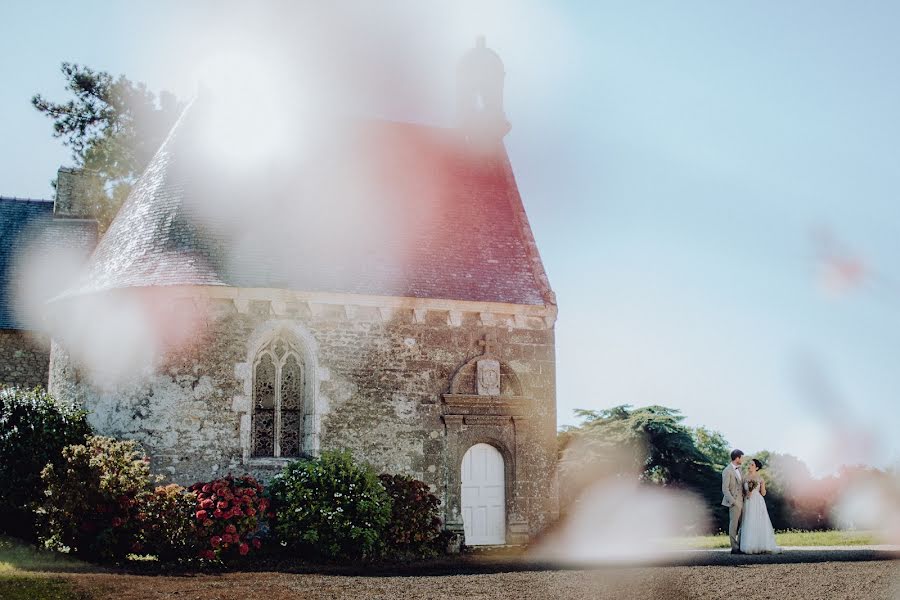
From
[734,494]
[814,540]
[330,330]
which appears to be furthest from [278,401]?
[814,540]

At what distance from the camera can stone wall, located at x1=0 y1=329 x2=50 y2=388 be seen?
66.2ft

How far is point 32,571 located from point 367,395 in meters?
6.24

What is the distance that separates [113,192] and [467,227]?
12732 millimetres

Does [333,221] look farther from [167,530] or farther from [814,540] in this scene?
[814,540]

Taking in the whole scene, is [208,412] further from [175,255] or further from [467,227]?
[467,227]

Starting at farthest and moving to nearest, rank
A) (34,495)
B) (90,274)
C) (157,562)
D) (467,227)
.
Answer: (467,227) < (90,274) < (34,495) < (157,562)

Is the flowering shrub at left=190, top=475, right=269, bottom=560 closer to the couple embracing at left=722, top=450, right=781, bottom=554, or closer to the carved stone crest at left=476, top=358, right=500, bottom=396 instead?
the carved stone crest at left=476, top=358, right=500, bottom=396

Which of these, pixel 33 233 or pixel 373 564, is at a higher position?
pixel 33 233

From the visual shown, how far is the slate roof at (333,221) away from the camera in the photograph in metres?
15.9

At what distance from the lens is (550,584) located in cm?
1060

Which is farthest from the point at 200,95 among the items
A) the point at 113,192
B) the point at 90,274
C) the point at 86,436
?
the point at 113,192

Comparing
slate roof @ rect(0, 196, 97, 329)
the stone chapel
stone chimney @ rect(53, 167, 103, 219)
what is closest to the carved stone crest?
the stone chapel

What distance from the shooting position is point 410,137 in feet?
65.2

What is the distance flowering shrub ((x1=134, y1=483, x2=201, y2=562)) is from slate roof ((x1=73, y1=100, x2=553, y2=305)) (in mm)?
3763
